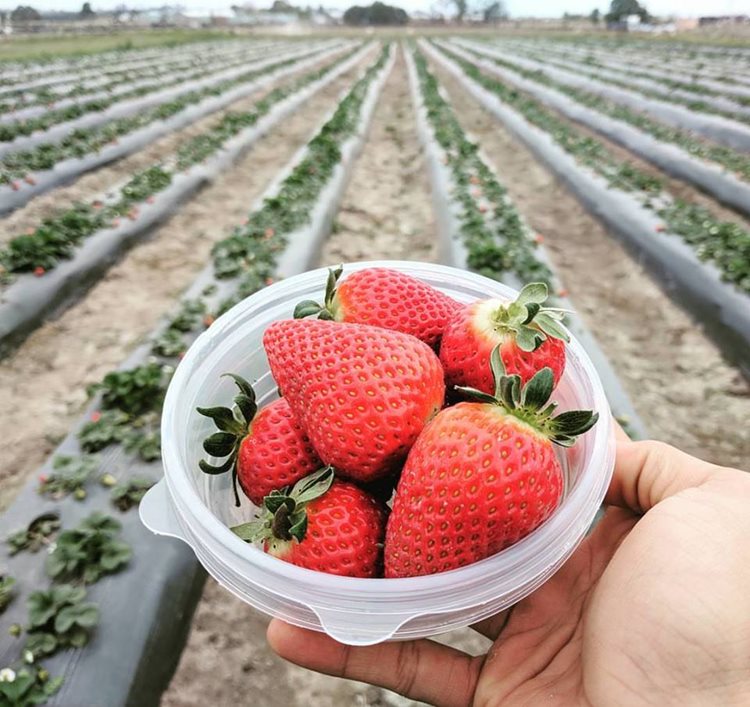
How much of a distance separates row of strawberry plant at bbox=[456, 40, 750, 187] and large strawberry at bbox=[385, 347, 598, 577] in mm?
6323

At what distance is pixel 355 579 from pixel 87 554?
1.39m

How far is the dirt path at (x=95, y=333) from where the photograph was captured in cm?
294

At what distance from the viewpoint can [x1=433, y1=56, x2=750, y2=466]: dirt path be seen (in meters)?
3.15

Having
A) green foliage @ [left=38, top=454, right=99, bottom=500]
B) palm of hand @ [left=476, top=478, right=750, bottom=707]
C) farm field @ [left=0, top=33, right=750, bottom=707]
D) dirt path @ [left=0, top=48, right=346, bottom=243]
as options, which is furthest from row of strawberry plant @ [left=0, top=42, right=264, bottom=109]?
palm of hand @ [left=476, top=478, right=750, bottom=707]

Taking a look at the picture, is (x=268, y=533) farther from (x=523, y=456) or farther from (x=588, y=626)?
(x=588, y=626)

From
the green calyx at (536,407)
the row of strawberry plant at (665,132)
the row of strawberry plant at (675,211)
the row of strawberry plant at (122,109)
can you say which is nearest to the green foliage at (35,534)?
the green calyx at (536,407)

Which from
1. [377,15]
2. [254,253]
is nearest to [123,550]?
[254,253]

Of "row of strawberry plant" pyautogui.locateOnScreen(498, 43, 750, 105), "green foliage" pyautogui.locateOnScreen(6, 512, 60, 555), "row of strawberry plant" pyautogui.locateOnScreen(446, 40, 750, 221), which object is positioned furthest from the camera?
"row of strawberry plant" pyautogui.locateOnScreen(498, 43, 750, 105)

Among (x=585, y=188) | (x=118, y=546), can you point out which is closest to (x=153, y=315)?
(x=118, y=546)

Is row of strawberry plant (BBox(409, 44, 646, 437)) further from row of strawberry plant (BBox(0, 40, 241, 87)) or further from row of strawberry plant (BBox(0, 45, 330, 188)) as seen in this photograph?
row of strawberry plant (BBox(0, 40, 241, 87))

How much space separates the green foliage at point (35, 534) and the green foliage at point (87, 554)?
10 cm

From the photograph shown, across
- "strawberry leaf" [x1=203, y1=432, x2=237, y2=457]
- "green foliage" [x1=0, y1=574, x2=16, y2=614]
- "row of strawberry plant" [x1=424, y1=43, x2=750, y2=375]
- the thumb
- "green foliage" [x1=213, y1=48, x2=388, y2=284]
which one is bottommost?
"row of strawberry plant" [x1=424, y1=43, x2=750, y2=375]

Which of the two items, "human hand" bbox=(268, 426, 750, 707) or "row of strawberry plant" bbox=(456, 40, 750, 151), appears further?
"row of strawberry plant" bbox=(456, 40, 750, 151)

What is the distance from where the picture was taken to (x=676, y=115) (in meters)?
9.20
